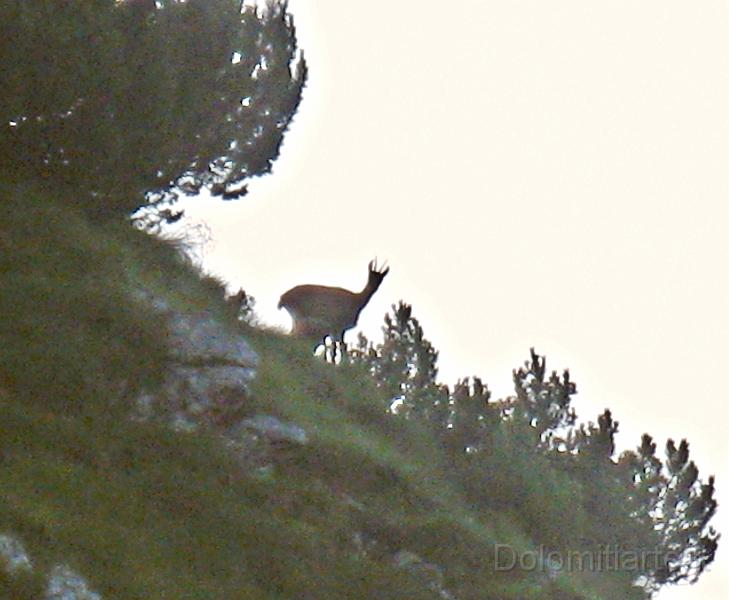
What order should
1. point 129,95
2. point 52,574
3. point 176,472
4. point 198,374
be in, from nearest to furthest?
point 52,574
point 176,472
point 198,374
point 129,95

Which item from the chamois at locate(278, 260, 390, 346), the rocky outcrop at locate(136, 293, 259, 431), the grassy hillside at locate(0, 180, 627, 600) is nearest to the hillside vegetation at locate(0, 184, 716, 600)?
the grassy hillside at locate(0, 180, 627, 600)

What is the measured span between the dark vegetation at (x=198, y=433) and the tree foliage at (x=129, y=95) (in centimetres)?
4

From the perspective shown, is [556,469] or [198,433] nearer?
[198,433]

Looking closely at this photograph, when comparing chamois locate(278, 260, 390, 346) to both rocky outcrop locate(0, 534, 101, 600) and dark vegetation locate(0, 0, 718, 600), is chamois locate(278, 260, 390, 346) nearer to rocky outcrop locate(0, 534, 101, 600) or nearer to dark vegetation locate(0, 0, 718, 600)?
dark vegetation locate(0, 0, 718, 600)

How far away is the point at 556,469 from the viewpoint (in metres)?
28.8

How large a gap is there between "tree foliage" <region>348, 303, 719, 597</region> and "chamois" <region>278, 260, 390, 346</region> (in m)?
1.00

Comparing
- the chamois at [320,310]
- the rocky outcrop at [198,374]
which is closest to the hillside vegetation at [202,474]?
the rocky outcrop at [198,374]

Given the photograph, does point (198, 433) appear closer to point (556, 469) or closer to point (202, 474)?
point (202, 474)

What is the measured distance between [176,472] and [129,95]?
25.2 feet

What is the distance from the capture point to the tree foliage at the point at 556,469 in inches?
962

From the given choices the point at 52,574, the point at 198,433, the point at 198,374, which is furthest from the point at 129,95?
the point at 52,574

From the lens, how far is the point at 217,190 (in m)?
26.7

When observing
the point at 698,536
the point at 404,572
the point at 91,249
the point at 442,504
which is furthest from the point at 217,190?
the point at 698,536

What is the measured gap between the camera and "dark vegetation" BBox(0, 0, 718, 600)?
52.7 feet
